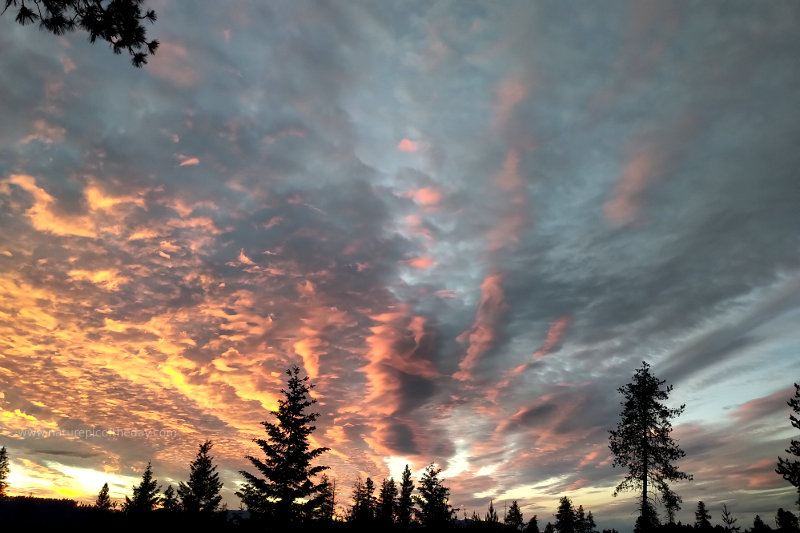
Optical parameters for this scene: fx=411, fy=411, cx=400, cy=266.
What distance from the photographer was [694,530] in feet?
92.7

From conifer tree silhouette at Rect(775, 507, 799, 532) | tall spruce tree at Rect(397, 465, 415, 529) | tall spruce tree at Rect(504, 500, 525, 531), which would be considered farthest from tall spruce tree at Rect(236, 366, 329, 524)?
tall spruce tree at Rect(504, 500, 525, 531)

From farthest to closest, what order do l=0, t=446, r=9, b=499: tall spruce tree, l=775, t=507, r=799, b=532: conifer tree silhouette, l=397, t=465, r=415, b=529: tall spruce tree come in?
l=0, t=446, r=9, b=499: tall spruce tree < l=397, t=465, r=415, b=529: tall spruce tree < l=775, t=507, r=799, b=532: conifer tree silhouette

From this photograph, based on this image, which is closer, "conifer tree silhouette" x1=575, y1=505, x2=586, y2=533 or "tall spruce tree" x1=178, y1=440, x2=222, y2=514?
"tall spruce tree" x1=178, y1=440, x2=222, y2=514

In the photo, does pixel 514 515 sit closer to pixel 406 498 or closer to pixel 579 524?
pixel 579 524

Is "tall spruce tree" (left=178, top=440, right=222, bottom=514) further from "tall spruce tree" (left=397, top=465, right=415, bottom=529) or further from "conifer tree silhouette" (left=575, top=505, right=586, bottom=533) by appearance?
"conifer tree silhouette" (left=575, top=505, right=586, bottom=533)

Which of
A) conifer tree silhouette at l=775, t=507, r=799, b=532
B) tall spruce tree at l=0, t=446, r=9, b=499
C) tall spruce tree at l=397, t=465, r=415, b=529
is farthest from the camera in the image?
tall spruce tree at l=0, t=446, r=9, b=499

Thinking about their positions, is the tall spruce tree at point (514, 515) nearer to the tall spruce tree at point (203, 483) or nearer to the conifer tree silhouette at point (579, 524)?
the conifer tree silhouette at point (579, 524)

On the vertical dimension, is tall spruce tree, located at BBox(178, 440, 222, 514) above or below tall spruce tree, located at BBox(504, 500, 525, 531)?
above

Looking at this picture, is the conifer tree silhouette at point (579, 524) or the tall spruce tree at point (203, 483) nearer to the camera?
the tall spruce tree at point (203, 483)

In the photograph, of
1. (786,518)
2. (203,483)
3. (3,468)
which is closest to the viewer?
(786,518)

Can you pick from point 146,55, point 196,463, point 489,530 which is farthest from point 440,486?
point 146,55

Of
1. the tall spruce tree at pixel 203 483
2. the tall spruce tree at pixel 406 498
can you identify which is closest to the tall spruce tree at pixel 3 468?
the tall spruce tree at pixel 203 483

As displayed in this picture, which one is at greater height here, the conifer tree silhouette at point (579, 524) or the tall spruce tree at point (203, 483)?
the tall spruce tree at point (203, 483)

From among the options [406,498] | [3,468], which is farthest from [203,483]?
[3,468]
